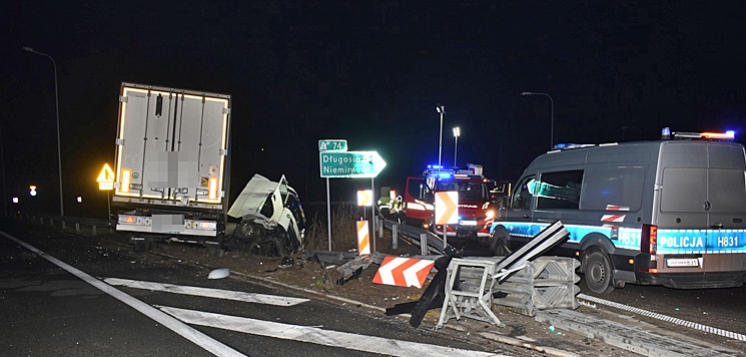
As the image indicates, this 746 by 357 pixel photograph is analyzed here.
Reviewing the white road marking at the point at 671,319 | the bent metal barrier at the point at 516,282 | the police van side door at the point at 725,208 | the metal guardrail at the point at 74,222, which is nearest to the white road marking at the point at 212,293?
the bent metal barrier at the point at 516,282

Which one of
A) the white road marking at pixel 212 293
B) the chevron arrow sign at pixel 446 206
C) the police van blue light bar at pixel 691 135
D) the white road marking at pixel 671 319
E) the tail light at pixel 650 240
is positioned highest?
the police van blue light bar at pixel 691 135

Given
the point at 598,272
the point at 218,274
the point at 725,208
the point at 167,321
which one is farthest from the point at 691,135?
the point at 218,274

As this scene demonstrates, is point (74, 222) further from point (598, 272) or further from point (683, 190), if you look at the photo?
point (683, 190)

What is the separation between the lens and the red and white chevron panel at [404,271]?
862 cm

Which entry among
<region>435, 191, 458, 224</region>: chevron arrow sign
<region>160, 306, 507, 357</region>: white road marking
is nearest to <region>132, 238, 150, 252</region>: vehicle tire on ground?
<region>160, 306, 507, 357</region>: white road marking

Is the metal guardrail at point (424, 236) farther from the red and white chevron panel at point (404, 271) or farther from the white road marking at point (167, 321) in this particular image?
the white road marking at point (167, 321)

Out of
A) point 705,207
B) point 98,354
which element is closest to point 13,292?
point 98,354

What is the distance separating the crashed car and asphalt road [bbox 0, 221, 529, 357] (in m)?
2.87

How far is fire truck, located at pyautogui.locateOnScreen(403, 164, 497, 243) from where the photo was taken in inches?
733

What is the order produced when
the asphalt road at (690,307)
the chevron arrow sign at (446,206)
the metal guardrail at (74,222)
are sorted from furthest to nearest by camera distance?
the metal guardrail at (74,222) → the chevron arrow sign at (446,206) → the asphalt road at (690,307)

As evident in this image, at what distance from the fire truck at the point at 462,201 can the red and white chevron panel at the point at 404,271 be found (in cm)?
847

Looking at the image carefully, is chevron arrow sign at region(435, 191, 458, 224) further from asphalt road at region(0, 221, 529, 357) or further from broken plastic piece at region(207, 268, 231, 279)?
broken plastic piece at region(207, 268, 231, 279)

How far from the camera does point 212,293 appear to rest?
9383 mm

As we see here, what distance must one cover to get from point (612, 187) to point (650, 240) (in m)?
1.25
